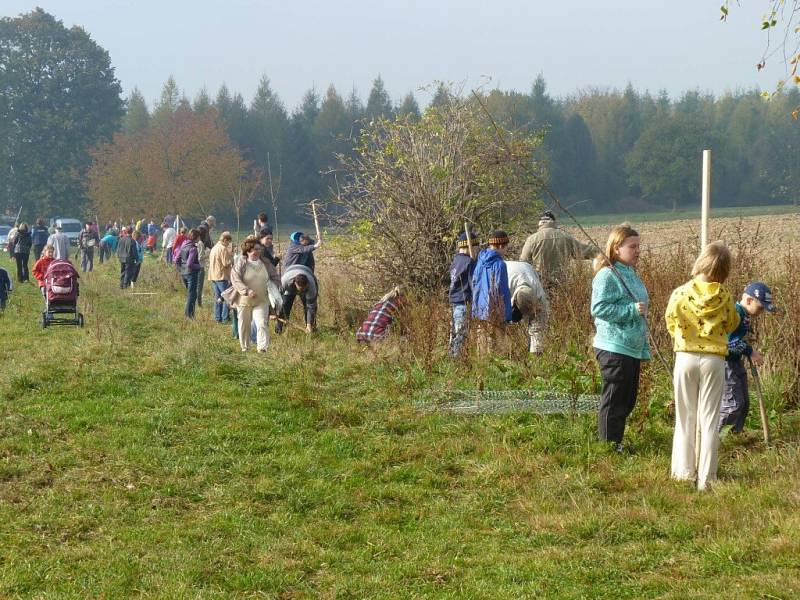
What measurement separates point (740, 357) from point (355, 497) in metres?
2.93

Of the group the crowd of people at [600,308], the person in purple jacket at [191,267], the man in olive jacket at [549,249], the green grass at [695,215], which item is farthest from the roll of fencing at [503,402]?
the green grass at [695,215]

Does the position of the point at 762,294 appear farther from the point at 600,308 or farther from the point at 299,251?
the point at 299,251

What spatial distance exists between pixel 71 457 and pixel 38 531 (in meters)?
1.47

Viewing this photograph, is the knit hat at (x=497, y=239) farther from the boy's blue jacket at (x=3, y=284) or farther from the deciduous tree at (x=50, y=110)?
the deciduous tree at (x=50, y=110)

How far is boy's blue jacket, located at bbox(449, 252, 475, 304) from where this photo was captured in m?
11.2

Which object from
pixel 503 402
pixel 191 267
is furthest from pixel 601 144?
pixel 503 402

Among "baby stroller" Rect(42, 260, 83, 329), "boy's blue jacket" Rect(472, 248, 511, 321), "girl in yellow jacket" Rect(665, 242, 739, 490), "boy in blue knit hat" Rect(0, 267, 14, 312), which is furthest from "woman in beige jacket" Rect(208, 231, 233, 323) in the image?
"girl in yellow jacket" Rect(665, 242, 739, 490)

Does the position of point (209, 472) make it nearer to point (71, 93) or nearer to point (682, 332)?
point (682, 332)

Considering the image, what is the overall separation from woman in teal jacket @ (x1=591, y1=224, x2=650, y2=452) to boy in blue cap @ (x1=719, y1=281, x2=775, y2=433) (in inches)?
24.7

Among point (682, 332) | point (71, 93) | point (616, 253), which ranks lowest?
point (682, 332)

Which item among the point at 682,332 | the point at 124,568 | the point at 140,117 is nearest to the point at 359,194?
the point at 682,332

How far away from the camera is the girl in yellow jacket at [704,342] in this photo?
6336mm

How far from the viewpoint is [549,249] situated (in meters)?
12.3

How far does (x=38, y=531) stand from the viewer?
605cm
